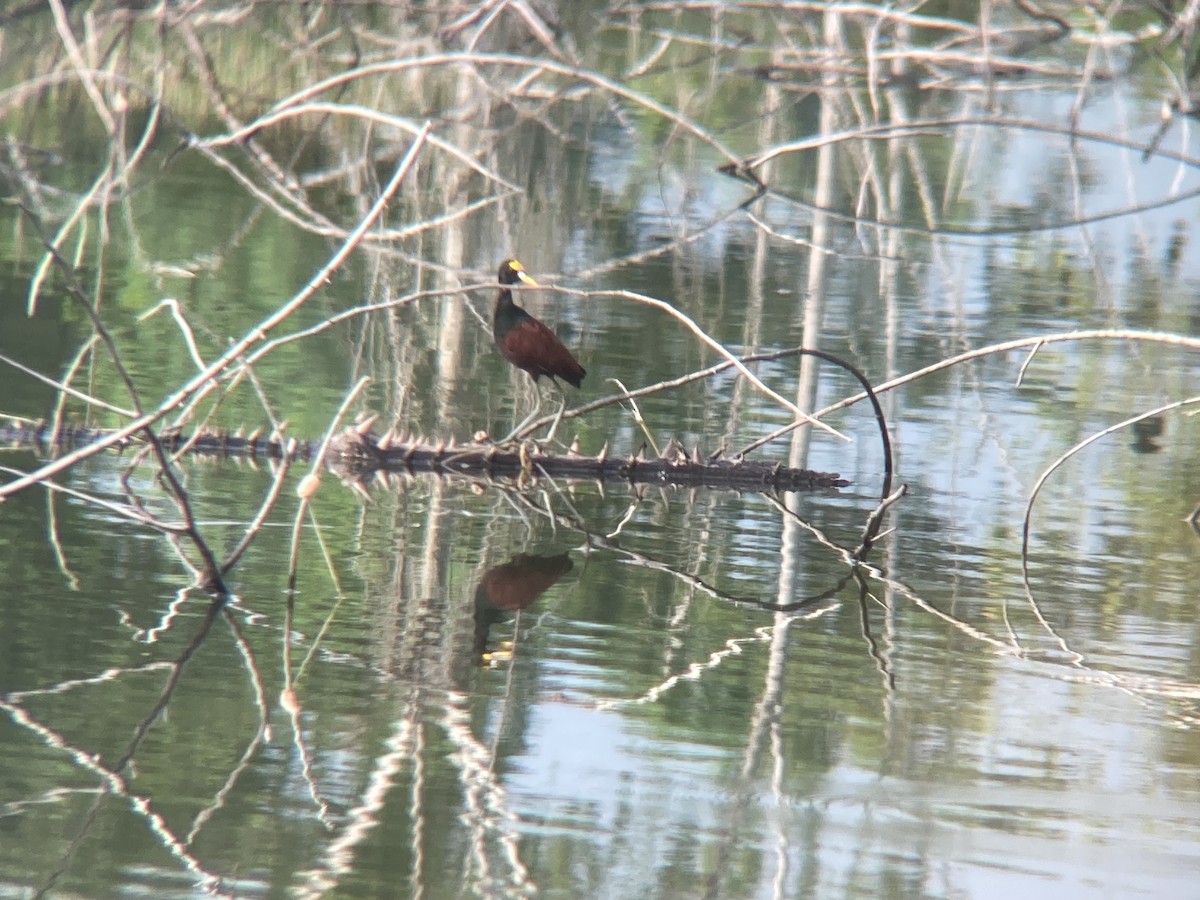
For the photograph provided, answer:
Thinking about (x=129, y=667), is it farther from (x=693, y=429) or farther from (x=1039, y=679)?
(x=693, y=429)

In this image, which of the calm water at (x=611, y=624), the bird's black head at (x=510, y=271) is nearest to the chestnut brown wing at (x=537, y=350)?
the calm water at (x=611, y=624)

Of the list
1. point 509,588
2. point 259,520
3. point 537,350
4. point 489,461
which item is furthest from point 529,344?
point 259,520

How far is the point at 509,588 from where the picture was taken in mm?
7184

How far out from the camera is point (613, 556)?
7.75m

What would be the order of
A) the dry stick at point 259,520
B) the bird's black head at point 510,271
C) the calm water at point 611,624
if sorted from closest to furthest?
1. the calm water at point 611,624
2. the dry stick at point 259,520
3. the bird's black head at point 510,271

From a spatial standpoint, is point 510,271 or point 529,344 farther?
point 510,271

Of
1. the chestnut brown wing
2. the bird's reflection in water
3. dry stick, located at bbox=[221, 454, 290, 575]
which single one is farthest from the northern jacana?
dry stick, located at bbox=[221, 454, 290, 575]

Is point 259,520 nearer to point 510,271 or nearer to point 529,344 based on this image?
point 529,344

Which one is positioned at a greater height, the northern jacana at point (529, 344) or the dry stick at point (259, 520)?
the northern jacana at point (529, 344)

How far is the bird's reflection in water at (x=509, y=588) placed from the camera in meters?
6.50

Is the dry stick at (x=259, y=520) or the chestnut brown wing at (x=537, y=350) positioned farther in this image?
the chestnut brown wing at (x=537, y=350)

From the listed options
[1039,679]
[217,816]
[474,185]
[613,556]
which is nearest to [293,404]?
[613,556]

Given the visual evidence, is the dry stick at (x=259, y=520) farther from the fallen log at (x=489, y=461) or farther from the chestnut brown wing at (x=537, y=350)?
the chestnut brown wing at (x=537, y=350)

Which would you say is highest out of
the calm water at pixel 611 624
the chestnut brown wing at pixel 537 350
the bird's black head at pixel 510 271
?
the bird's black head at pixel 510 271
